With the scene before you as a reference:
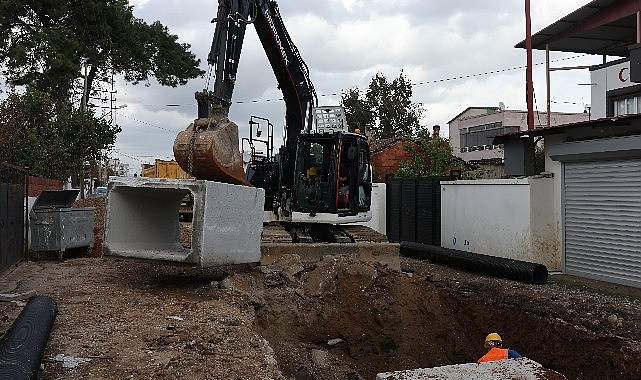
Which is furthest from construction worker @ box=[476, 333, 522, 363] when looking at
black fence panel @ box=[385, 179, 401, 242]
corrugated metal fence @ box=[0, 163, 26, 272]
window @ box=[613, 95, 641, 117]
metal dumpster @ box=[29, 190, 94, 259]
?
window @ box=[613, 95, 641, 117]

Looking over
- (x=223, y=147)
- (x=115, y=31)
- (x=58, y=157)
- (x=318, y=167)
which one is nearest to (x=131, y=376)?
(x=223, y=147)

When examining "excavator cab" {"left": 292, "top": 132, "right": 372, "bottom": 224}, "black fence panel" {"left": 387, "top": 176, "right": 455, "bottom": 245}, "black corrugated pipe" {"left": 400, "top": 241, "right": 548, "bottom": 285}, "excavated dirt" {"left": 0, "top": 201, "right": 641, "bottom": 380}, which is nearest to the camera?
"excavated dirt" {"left": 0, "top": 201, "right": 641, "bottom": 380}

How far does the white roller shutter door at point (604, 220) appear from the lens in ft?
34.1

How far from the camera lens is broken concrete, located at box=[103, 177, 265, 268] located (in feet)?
22.3

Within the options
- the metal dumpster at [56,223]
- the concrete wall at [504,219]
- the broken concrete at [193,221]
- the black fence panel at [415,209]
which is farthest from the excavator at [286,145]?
the black fence panel at [415,209]

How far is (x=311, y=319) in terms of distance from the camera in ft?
26.8

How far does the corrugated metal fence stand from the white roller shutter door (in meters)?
10.6

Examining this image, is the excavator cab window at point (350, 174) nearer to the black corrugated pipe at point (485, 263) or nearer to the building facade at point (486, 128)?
the black corrugated pipe at point (485, 263)

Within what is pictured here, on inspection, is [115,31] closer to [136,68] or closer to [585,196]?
[136,68]

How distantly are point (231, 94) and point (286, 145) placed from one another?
3.00 m

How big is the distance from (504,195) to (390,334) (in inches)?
226

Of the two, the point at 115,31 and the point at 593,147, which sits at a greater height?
the point at 115,31

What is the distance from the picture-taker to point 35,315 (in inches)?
206

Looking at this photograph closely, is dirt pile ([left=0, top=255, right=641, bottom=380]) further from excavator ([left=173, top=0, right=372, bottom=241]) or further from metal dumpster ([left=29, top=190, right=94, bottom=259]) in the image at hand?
excavator ([left=173, top=0, right=372, bottom=241])
